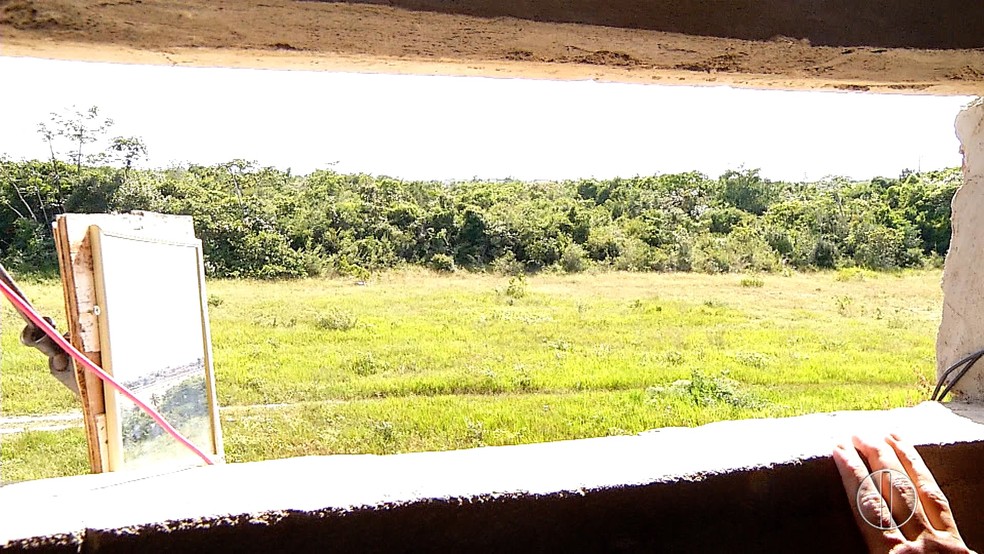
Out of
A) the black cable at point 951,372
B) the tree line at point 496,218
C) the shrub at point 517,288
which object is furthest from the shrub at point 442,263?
the black cable at point 951,372

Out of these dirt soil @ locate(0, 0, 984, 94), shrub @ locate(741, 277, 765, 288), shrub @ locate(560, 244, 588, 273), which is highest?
dirt soil @ locate(0, 0, 984, 94)

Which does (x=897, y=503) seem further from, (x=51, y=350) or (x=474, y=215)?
(x=51, y=350)

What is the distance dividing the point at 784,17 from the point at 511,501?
76cm

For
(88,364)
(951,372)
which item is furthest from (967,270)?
(88,364)

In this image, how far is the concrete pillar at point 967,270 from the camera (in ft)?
4.33

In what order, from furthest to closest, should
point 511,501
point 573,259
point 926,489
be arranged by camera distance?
point 573,259
point 926,489
point 511,501

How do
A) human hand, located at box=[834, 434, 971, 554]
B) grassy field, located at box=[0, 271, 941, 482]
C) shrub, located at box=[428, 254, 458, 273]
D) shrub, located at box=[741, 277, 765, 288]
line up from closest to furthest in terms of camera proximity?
human hand, located at box=[834, 434, 971, 554] → grassy field, located at box=[0, 271, 941, 482] → shrub, located at box=[428, 254, 458, 273] → shrub, located at box=[741, 277, 765, 288]

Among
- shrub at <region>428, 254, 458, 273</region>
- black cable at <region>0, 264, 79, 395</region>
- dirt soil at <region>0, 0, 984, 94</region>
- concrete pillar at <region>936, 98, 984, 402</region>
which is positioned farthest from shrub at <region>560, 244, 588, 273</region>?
black cable at <region>0, 264, 79, 395</region>

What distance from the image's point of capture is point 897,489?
91cm

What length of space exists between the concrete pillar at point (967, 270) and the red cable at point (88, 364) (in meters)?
1.45

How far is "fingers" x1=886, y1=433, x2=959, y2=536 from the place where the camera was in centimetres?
91

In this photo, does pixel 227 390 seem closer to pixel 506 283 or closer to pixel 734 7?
pixel 506 283

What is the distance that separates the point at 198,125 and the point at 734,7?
38.5 inches

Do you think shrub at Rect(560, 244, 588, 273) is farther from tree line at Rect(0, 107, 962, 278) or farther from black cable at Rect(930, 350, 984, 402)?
black cable at Rect(930, 350, 984, 402)
